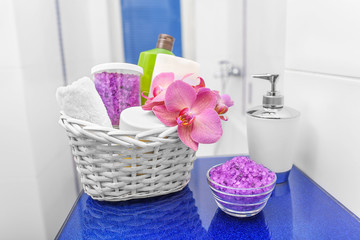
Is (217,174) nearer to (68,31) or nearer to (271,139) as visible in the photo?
(271,139)

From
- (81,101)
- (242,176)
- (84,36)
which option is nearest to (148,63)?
(81,101)

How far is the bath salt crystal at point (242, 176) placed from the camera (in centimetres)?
40

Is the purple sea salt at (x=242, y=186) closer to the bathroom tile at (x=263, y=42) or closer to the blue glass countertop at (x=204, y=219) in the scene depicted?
the blue glass countertop at (x=204, y=219)

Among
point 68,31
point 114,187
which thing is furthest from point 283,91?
point 68,31

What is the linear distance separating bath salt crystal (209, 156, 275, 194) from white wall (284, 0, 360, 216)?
131 millimetres

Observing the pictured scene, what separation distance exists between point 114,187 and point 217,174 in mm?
155

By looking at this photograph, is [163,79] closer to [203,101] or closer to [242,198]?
[203,101]

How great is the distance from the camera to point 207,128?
43 centimetres

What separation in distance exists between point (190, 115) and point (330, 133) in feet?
0.81

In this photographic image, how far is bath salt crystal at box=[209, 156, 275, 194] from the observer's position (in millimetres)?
396

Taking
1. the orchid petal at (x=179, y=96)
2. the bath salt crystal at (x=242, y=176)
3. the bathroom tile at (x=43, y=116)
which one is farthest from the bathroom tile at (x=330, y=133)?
the bathroom tile at (x=43, y=116)

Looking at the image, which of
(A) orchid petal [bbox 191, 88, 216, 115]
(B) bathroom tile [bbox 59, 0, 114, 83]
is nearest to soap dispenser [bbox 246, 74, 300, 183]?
(A) orchid petal [bbox 191, 88, 216, 115]

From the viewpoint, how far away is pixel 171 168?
456 mm

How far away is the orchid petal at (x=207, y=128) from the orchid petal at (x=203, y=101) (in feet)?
0.04
